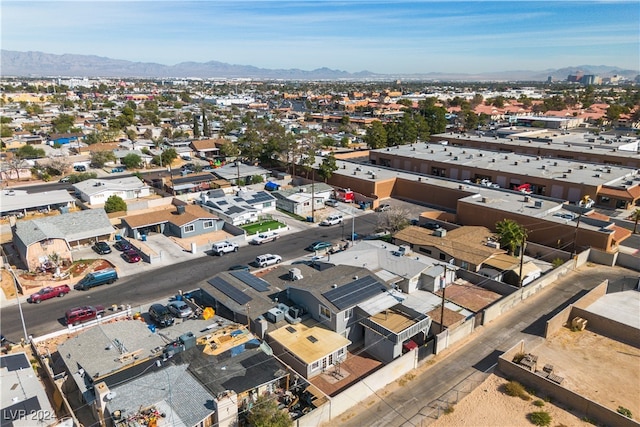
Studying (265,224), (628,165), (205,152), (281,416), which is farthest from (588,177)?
(205,152)

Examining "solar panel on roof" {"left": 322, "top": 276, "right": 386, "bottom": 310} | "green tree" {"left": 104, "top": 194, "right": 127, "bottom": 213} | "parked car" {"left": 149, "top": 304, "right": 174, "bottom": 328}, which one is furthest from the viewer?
"green tree" {"left": 104, "top": 194, "right": 127, "bottom": 213}

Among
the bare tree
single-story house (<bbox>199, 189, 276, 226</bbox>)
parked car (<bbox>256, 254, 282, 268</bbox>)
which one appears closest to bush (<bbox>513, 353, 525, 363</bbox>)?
the bare tree

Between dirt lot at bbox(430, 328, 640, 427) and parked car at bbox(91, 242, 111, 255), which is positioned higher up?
parked car at bbox(91, 242, 111, 255)

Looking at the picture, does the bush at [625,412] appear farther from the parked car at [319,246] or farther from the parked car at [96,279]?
the parked car at [96,279]

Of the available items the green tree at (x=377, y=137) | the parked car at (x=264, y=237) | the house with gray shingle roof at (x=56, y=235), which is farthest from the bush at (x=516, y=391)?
the green tree at (x=377, y=137)

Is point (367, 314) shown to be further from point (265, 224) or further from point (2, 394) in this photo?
point (265, 224)

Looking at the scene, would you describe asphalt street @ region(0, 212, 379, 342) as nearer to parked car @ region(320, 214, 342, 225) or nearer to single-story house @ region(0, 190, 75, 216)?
parked car @ region(320, 214, 342, 225)

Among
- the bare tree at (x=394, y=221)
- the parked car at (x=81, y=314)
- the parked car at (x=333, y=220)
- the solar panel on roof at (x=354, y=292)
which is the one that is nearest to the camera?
the solar panel on roof at (x=354, y=292)
